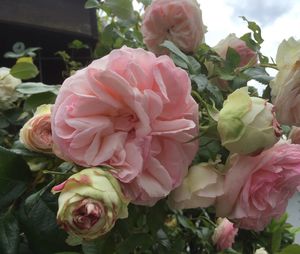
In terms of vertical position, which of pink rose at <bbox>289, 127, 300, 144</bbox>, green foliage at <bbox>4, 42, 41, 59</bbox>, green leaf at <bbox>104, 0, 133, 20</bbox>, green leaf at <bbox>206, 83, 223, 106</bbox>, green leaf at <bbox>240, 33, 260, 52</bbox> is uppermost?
green leaf at <bbox>104, 0, 133, 20</bbox>

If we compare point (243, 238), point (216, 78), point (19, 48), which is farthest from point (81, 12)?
point (216, 78)

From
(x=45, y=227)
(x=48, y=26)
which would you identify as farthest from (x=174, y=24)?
(x=48, y=26)

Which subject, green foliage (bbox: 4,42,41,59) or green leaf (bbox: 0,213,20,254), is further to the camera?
green foliage (bbox: 4,42,41,59)

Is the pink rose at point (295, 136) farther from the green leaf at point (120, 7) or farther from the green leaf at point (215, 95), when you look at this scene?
the green leaf at point (120, 7)

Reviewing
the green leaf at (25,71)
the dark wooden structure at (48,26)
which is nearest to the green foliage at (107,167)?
the green leaf at (25,71)

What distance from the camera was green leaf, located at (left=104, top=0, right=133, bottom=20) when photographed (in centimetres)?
80

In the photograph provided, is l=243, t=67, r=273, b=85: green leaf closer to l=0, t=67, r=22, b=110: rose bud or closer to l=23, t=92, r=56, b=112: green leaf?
l=23, t=92, r=56, b=112: green leaf

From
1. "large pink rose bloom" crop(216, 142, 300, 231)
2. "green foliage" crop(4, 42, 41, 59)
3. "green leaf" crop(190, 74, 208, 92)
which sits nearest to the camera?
"large pink rose bloom" crop(216, 142, 300, 231)

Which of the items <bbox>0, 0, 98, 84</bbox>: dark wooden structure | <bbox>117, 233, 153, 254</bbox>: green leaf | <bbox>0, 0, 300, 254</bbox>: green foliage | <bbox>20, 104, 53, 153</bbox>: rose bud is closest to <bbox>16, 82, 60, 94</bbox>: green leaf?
<bbox>0, 0, 300, 254</bbox>: green foliage

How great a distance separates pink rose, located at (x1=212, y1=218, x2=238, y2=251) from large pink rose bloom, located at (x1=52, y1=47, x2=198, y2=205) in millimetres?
720

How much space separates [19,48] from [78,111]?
36.7 inches

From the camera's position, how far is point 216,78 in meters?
0.70

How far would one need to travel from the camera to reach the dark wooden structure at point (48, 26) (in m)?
1.87

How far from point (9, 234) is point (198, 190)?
24 cm
